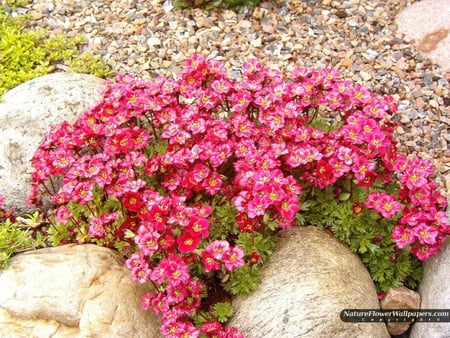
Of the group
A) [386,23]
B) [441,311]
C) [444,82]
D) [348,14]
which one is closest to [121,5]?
[348,14]

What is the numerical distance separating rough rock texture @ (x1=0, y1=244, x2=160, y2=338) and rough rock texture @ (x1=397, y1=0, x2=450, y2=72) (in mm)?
3564

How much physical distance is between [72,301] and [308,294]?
1428 mm

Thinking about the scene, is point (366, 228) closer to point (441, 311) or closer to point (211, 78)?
point (441, 311)

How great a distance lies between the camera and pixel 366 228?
3826mm

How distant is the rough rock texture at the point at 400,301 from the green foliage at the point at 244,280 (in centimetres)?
92

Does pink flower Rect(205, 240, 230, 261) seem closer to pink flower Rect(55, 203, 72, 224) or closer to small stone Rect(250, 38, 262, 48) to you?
pink flower Rect(55, 203, 72, 224)

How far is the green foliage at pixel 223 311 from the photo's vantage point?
3.57 meters

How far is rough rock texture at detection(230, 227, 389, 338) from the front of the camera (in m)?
3.38

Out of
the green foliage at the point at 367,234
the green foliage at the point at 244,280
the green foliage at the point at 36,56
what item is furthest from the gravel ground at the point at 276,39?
the green foliage at the point at 244,280

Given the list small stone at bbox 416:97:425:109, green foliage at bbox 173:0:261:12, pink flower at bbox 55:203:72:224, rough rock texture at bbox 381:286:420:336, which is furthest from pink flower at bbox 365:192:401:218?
green foliage at bbox 173:0:261:12

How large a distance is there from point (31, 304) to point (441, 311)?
2.52 meters

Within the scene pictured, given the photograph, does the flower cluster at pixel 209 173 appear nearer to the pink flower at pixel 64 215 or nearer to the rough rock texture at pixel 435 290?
the pink flower at pixel 64 215

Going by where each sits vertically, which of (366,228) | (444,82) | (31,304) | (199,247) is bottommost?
(31,304)

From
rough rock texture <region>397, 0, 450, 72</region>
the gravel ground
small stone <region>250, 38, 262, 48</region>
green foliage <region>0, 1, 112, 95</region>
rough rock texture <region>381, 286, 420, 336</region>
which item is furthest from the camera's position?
small stone <region>250, 38, 262, 48</region>
